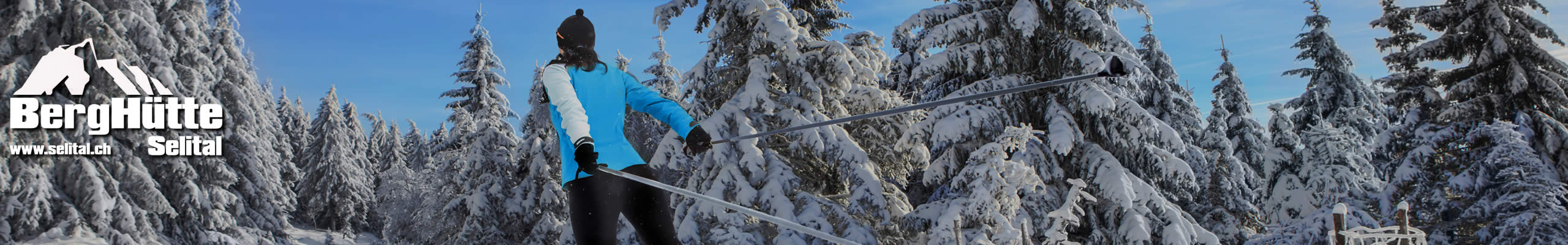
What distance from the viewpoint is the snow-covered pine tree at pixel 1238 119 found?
2733 centimetres

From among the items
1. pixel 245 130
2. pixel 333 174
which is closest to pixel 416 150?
pixel 333 174

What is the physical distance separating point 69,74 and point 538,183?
365 inches

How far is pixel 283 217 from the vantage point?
953 inches

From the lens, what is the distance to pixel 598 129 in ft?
11.5

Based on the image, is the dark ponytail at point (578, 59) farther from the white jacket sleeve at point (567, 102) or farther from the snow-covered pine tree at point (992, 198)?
the snow-covered pine tree at point (992, 198)

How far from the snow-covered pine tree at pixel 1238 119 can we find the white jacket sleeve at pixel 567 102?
27802 mm

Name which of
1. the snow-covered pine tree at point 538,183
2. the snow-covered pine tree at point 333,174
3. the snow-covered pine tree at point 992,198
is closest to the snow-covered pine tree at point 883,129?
the snow-covered pine tree at point 992,198

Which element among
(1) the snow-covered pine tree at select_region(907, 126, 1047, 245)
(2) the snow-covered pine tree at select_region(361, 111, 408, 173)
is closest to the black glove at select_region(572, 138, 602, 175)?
(1) the snow-covered pine tree at select_region(907, 126, 1047, 245)

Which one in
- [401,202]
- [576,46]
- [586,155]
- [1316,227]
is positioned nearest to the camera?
[586,155]

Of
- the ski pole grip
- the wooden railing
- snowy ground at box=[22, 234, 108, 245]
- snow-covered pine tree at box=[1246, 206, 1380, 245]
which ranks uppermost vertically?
the ski pole grip

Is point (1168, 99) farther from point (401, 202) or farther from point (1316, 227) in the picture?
point (401, 202)

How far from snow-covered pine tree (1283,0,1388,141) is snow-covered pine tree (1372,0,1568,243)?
7549 millimetres

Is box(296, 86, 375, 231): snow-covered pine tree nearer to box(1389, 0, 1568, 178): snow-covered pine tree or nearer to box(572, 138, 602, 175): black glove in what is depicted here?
box(1389, 0, 1568, 178): snow-covered pine tree

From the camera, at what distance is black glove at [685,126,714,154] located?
345 centimetres
